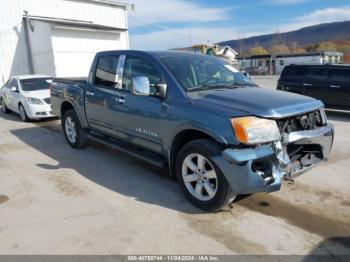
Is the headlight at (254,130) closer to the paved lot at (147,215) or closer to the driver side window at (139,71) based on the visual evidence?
the paved lot at (147,215)

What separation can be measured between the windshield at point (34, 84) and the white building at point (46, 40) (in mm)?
6385

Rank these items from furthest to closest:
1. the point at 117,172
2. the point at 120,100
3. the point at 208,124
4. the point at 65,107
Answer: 1. the point at 65,107
2. the point at 117,172
3. the point at 120,100
4. the point at 208,124

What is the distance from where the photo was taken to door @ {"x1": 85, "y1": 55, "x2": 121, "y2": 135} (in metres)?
5.36

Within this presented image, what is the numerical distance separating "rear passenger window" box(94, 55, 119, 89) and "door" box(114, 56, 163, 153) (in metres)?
0.30

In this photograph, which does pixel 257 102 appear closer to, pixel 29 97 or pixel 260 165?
pixel 260 165

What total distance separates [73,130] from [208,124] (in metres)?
4.01

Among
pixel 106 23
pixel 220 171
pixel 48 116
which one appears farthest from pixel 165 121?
pixel 106 23

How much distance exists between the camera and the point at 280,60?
61.5 meters

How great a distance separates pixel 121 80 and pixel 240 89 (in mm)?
1899

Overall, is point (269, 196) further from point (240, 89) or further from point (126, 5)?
point (126, 5)

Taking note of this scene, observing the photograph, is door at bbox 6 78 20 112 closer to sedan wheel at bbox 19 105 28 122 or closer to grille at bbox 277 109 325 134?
sedan wheel at bbox 19 105 28 122

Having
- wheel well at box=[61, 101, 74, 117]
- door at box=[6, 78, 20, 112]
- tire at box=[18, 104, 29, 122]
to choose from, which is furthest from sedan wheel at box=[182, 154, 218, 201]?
door at box=[6, 78, 20, 112]

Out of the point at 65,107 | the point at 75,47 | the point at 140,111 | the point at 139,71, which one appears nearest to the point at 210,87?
the point at 140,111

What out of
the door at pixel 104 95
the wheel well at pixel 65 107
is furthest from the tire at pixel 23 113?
the door at pixel 104 95
